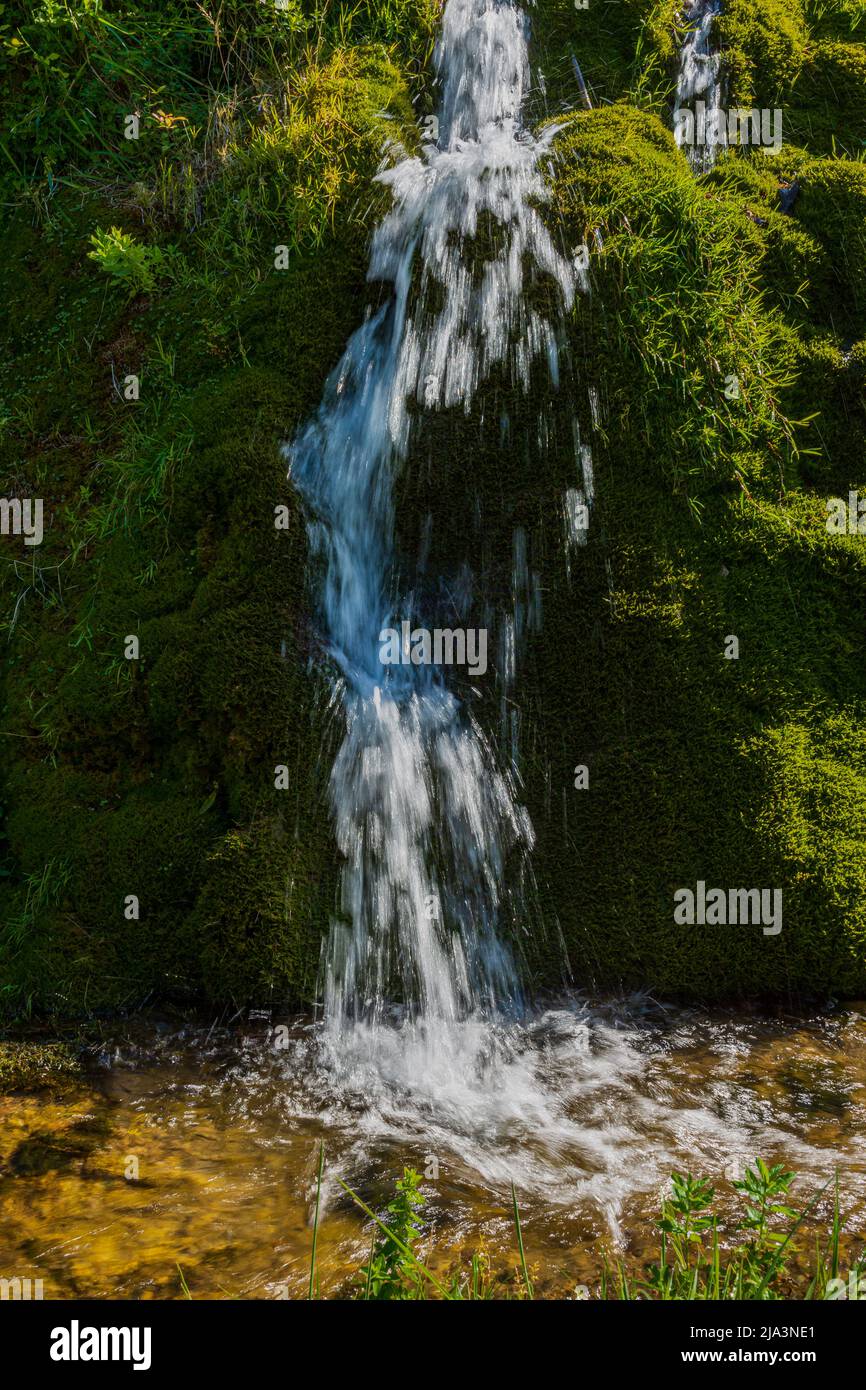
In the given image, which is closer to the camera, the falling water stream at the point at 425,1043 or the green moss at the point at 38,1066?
the falling water stream at the point at 425,1043

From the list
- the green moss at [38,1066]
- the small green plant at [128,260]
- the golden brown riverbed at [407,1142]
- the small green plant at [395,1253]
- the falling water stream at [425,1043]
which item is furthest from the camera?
the small green plant at [128,260]

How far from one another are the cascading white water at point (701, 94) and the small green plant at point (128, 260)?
288 cm

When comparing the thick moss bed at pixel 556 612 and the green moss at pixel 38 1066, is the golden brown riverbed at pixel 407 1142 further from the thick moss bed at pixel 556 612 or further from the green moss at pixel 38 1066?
the thick moss bed at pixel 556 612

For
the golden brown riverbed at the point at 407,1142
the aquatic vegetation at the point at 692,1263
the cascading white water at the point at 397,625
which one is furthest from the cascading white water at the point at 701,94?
the aquatic vegetation at the point at 692,1263

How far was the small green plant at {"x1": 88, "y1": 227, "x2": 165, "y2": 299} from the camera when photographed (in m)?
4.89

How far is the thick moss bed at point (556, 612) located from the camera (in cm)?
426

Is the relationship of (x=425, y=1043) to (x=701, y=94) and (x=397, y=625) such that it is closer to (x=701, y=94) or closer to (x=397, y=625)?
(x=397, y=625)

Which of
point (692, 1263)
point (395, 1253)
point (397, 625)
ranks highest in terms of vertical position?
point (397, 625)

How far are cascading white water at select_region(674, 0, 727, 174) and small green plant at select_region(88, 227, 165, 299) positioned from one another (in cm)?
288

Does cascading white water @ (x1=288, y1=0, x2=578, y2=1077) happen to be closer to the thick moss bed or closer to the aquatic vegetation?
the thick moss bed

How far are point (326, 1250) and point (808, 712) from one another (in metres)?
3.06

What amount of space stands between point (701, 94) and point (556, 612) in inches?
119

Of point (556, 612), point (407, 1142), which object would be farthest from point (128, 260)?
point (407, 1142)

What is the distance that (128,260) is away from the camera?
4973mm
